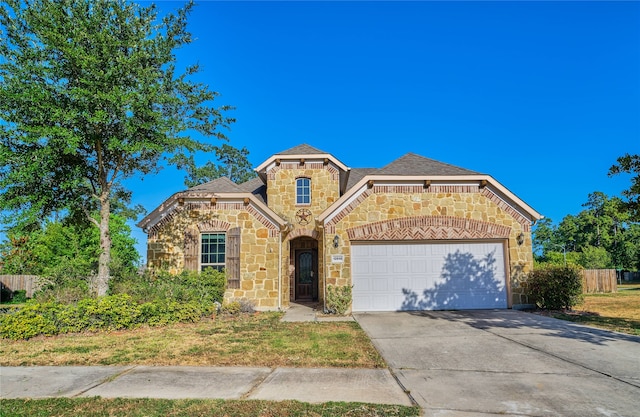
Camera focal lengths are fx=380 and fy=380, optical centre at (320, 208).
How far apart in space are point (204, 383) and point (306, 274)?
41.9 feet

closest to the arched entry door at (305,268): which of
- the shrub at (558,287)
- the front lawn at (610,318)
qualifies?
the shrub at (558,287)

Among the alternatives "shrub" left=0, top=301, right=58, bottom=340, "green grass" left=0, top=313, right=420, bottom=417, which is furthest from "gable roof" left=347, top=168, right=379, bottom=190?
"shrub" left=0, top=301, right=58, bottom=340

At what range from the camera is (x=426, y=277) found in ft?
42.0

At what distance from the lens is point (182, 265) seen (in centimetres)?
1370

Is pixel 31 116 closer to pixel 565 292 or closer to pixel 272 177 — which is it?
pixel 272 177

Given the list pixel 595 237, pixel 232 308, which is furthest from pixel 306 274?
pixel 595 237

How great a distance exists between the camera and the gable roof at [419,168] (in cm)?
1355

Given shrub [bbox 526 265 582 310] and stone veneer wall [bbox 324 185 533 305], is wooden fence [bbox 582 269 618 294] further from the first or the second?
stone veneer wall [bbox 324 185 533 305]

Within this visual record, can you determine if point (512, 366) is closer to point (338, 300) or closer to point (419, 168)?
point (338, 300)

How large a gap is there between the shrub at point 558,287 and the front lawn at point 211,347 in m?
6.78

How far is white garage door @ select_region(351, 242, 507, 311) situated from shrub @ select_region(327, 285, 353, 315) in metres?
0.56

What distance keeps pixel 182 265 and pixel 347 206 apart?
6316 mm

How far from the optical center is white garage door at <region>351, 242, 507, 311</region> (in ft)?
41.6

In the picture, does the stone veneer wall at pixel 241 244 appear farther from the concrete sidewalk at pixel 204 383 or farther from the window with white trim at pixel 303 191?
the concrete sidewalk at pixel 204 383
